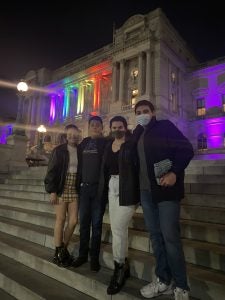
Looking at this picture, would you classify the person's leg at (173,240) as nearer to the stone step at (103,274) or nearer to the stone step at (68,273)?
the stone step at (103,274)

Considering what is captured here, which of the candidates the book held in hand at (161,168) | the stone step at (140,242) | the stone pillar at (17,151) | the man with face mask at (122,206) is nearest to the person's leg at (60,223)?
the stone step at (140,242)

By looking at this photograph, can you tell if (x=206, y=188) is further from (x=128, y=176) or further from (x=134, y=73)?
(x=134, y=73)

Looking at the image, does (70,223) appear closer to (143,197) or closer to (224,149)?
(143,197)

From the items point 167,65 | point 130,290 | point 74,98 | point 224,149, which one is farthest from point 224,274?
point 74,98

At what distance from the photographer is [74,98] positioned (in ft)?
164

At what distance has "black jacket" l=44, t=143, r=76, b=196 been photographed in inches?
167

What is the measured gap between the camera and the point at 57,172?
433 cm

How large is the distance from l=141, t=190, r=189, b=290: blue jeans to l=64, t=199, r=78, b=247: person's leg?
4.90 ft

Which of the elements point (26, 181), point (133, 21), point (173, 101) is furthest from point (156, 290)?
point (133, 21)

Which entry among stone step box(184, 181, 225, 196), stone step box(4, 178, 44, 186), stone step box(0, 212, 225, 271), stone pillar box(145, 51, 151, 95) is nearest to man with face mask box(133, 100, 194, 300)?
stone step box(0, 212, 225, 271)

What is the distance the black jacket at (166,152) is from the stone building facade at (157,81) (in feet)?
94.5

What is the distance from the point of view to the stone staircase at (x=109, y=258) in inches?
129

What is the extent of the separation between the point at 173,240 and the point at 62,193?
6.95ft

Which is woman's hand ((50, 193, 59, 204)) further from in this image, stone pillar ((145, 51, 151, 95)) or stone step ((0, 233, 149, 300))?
stone pillar ((145, 51, 151, 95))
